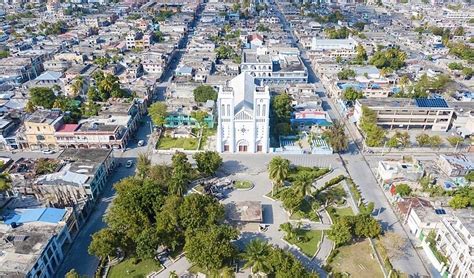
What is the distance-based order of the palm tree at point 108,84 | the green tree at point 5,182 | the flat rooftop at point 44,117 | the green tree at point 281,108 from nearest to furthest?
1. the green tree at point 5,182
2. the flat rooftop at point 44,117
3. the green tree at point 281,108
4. the palm tree at point 108,84

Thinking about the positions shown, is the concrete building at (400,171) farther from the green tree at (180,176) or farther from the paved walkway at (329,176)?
the green tree at (180,176)

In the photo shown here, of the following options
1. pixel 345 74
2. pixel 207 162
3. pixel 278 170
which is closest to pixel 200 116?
pixel 207 162

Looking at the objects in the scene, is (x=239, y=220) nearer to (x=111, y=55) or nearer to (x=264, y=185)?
(x=264, y=185)

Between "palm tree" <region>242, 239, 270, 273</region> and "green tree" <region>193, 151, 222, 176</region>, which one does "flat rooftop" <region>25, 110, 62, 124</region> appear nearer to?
"green tree" <region>193, 151, 222, 176</region>

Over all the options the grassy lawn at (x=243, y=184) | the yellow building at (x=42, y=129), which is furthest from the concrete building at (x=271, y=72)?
the yellow building at (x=42, y=129)

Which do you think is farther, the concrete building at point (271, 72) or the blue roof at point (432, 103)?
the concrete building at point (271, 72)

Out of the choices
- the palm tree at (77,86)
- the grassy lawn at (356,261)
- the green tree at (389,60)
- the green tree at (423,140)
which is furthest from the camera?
the green tree at (389,60)

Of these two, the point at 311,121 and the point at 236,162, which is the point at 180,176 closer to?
the point at 236,162
